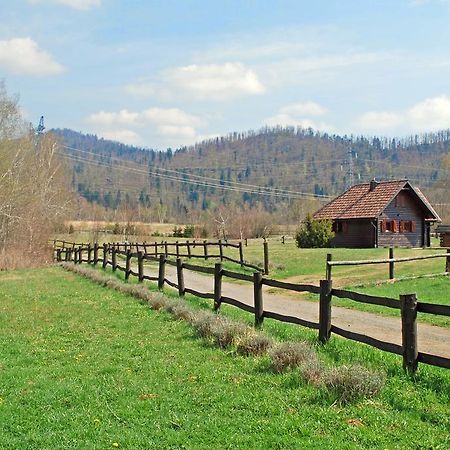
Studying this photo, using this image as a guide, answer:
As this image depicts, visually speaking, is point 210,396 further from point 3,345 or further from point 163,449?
point 3,345

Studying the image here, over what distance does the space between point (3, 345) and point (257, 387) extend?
6.21m

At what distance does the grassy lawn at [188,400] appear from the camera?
19.9 ft

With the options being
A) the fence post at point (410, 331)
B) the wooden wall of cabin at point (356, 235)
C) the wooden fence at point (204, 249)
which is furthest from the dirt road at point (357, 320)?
the wooden wall of cabin at point (356, 235)

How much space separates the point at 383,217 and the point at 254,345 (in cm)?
3794

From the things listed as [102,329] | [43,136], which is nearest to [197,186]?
[43,136]

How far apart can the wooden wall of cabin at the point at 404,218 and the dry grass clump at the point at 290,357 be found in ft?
125

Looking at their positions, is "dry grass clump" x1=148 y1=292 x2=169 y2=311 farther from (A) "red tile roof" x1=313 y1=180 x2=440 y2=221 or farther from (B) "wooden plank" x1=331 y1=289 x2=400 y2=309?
(A) "red tile roof" x1=313 y1=180 x2=440 y2=221

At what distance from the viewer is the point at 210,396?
753cm

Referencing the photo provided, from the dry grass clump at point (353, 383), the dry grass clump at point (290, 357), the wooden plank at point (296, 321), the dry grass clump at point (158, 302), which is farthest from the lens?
the dry grass clump at point (158, 302)

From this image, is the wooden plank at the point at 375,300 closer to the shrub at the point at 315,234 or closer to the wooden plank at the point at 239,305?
the wooden plank at the point at 239,305

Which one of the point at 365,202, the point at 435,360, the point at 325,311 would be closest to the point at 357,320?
the point at 325,311

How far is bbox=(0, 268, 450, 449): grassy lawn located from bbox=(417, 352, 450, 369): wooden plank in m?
0.25

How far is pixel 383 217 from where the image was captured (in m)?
45.7

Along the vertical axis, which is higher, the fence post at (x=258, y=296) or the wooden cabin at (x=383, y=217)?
the wooden cabin at (x=383, y=217)
